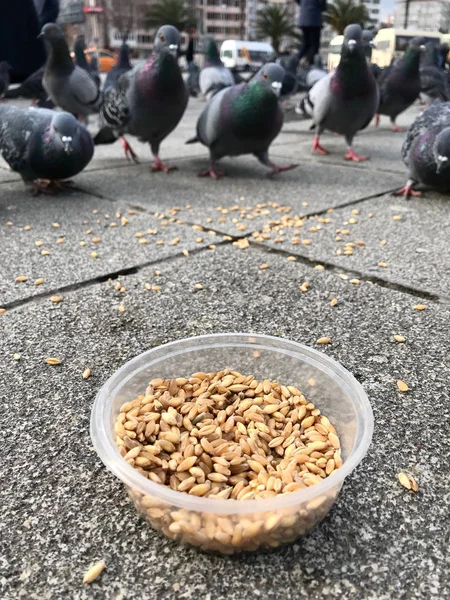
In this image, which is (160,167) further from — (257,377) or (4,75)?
(257,377)

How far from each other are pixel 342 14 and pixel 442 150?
1390 inches

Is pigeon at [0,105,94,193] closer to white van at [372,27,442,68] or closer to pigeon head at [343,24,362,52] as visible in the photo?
pigeon head at [343,24,362,52]

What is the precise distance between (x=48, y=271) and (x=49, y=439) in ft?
4.21

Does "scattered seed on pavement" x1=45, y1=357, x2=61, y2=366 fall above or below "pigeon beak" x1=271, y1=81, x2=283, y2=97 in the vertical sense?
below

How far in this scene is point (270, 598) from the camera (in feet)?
3.30

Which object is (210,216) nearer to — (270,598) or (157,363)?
(157,363)

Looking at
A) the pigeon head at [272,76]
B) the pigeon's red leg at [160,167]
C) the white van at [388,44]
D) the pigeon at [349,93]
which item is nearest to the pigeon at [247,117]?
the pigeon head at [272,76]

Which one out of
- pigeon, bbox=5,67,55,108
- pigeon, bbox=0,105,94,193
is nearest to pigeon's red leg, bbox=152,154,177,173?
pigeon, bbox=0,105,94,193

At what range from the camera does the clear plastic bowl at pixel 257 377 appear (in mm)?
1012

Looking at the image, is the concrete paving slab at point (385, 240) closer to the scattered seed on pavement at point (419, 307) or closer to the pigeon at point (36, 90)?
the scattered seed on pavement at point (419, 307)

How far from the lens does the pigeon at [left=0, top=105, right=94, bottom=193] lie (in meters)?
3.59

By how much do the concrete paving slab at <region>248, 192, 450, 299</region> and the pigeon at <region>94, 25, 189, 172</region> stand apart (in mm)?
1753

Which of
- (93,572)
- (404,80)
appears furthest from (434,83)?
(93,572)

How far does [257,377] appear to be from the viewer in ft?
5.08
